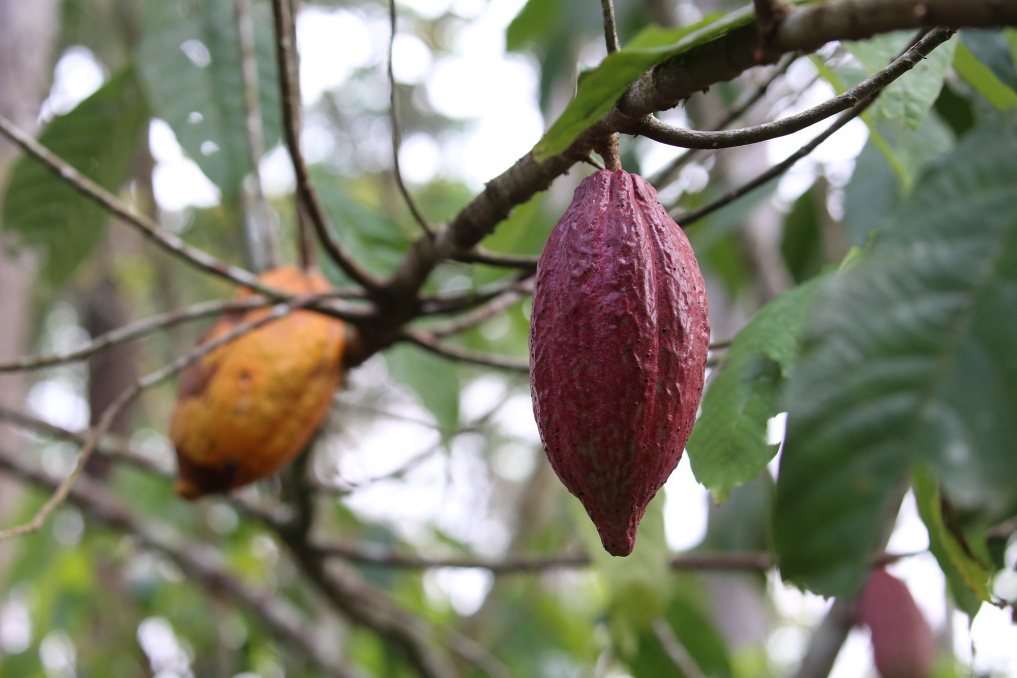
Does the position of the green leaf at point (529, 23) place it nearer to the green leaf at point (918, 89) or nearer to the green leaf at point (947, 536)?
the green leaf at point (918, 89)

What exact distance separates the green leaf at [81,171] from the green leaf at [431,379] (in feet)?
1.86

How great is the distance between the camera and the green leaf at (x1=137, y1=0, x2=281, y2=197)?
4.05 feet

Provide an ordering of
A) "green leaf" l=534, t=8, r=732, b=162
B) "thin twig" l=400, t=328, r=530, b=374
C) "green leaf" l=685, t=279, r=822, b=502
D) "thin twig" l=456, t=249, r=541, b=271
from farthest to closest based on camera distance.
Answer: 1. "thin twig" l=400, t=328, r=530, b=374
2. "thin twig" l=456, t=249, r=541, b=271
3. "green leaf" l=685, t=279, r=822, b=502
4. "green leaf" l=534, t=8, r=732, b=162

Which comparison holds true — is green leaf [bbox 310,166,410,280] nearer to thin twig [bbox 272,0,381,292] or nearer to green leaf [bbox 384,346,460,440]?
green leaf [bbox 384,346,460,440]

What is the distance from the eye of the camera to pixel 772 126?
0.53m

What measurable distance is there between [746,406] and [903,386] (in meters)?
0.35

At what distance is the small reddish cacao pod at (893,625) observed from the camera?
1.79 metres

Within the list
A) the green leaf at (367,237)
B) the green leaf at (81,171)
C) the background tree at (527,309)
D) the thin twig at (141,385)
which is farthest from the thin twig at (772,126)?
the green leaf at (81,171)

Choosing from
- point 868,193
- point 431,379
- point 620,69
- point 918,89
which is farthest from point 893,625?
point 620,69

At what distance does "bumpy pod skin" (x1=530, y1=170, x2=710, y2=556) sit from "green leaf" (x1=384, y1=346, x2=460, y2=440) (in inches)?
40.5

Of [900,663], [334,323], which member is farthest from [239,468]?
[900,663]

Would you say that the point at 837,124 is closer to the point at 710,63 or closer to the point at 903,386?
the point at 710,63

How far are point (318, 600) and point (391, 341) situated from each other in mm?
1592

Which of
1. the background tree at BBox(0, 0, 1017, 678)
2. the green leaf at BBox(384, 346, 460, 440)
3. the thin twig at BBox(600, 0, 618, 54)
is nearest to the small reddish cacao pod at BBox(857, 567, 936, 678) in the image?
the background tree at BBox(0, 0, 1017, 678)
